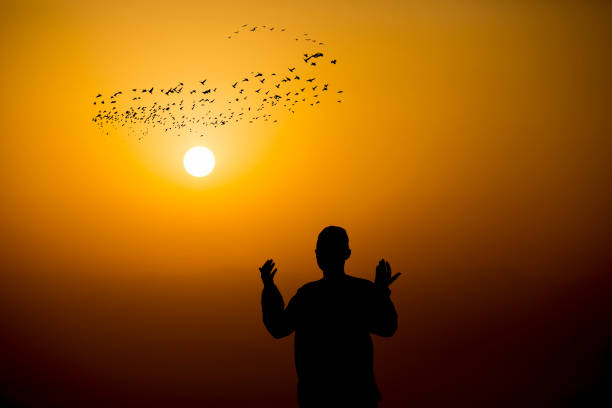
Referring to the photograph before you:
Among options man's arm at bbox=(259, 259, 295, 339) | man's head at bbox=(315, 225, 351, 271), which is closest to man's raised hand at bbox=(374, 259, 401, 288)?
man's head at bbox=(315, 225, 351, 271)

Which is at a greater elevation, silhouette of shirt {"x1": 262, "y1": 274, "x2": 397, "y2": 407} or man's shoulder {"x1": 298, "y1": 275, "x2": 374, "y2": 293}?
man's shoulder {"x1": 298, "y1": 275, "x2": 374, "y2": 293}

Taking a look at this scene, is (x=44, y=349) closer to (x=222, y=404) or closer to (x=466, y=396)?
(x=222, y=404)

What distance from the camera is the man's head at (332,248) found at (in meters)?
4.01

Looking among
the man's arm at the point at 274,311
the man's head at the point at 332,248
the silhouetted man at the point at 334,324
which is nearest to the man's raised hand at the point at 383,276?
the silhouetted man at the point at 334,324

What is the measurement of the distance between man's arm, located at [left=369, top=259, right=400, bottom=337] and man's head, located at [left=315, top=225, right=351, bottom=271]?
0.21 m

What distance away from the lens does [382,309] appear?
13.2 feet

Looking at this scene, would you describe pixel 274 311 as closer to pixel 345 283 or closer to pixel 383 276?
pixel 345 283

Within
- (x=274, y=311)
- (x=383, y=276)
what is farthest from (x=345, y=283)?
(x=274, y=311)

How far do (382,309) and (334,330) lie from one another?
27 cm

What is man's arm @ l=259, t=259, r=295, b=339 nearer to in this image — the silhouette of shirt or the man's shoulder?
the silhouette of shirt

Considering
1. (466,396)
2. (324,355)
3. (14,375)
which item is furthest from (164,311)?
(324,355)

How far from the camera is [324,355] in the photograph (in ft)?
13.2

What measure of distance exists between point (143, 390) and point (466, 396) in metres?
18.4

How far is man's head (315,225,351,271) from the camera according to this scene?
4.01 metres
